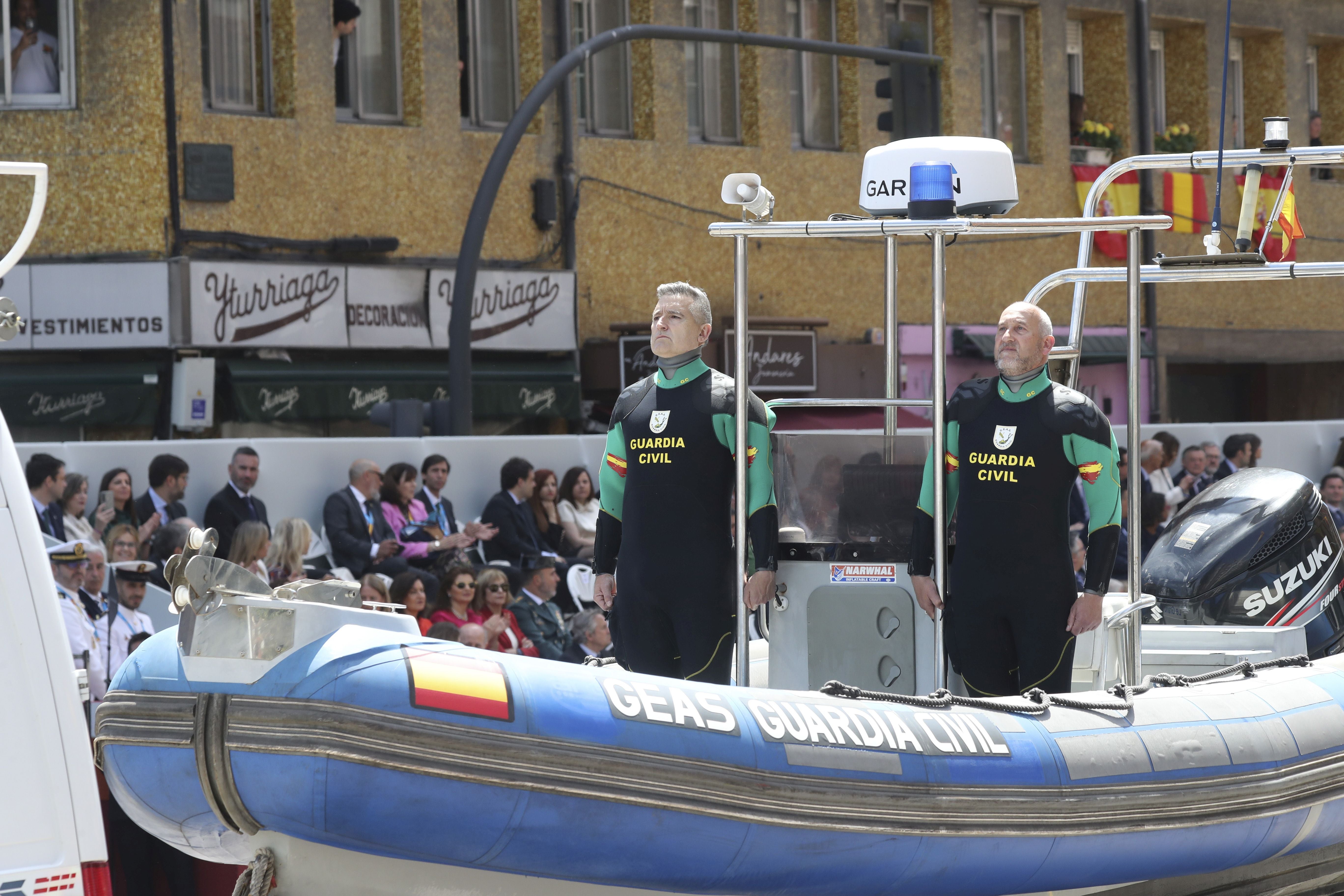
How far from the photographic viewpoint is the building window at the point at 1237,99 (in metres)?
24.1

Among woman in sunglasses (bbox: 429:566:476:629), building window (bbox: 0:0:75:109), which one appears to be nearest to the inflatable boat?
woman in sunglasses (bbox: 429:566:476:629)

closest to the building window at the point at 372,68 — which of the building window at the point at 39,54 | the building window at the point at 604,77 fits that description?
the building window at the point at 604,77

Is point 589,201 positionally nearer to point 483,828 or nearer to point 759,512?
point 759,512

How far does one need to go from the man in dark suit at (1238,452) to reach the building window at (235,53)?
934 cm

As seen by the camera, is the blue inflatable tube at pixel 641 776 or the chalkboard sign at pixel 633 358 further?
the chalkboard sign at pixel 633 358

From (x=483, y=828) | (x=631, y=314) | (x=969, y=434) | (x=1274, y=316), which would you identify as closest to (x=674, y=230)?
(x=631, y=314)

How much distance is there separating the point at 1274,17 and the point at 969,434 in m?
20.9

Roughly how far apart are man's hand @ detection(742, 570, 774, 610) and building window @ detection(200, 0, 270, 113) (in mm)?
12074

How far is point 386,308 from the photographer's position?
55.3ft

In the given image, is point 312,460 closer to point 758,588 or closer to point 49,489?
point 49,489

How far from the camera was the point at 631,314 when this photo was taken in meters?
18.7

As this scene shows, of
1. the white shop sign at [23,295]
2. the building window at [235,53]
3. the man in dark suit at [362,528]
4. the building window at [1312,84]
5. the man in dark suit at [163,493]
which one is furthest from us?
the building window at [1312,84]

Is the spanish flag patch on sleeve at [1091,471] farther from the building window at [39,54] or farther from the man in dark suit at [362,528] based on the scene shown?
the building window at [39,54]

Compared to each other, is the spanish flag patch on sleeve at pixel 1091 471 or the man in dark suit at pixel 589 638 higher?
the spanish flag patch on sleeve at pixel 1091 471
